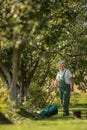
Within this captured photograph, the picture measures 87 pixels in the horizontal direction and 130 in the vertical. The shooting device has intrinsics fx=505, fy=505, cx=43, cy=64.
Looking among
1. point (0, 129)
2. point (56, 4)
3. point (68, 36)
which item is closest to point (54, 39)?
point (56, 4)

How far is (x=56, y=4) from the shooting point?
53.3 feet

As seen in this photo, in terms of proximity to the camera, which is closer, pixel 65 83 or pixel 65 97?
pixel 65 83

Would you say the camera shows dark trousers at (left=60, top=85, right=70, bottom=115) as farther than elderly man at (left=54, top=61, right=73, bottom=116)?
Yes

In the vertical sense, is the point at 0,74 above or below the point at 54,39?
below

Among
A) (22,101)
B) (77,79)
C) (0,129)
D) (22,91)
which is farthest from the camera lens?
(77,79)

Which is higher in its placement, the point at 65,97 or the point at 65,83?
the point at 65,83

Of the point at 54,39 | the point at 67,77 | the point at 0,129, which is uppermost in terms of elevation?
the point at 54,39

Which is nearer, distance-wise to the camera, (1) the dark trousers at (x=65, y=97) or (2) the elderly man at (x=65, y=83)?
(2) the elderly man at (x=65, y=83)

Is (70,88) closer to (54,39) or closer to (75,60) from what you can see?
(54,39)

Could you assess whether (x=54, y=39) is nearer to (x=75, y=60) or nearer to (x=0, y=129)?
(x=75, y=60)

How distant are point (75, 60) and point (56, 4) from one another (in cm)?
538

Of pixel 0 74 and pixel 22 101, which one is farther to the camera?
pixel 22 101

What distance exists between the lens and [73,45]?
2028cm

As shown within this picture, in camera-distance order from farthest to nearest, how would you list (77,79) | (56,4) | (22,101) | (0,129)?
(77,79) < (22,101) < (56,4) < (0,129)
